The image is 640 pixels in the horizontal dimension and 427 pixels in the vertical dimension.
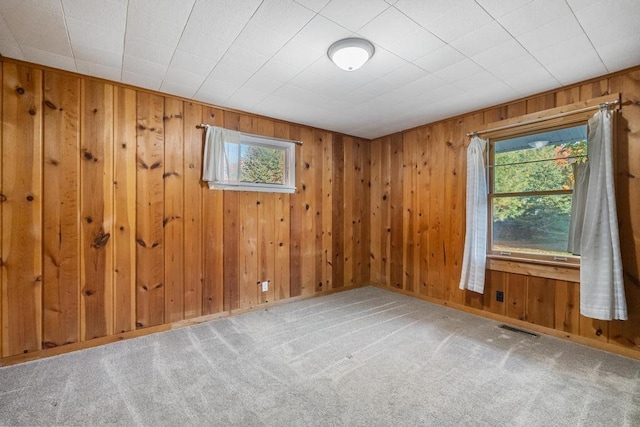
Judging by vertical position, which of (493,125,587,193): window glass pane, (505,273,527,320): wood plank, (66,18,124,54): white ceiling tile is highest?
(66,18,124,54): white ceiling tile

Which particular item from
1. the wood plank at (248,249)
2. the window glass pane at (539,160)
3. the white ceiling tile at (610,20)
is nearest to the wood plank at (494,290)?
the window glass pane at (539,160)

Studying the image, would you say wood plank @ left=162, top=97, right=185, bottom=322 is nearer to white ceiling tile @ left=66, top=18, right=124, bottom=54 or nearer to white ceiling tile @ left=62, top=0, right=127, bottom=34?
white ceiling tile @ left=66, top=18, right=124, bottom=54

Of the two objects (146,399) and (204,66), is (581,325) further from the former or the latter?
(204,66)

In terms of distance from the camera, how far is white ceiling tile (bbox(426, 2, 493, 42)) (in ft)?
5.30

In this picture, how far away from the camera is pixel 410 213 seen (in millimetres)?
3965

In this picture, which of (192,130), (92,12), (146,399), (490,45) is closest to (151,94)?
(192,130)

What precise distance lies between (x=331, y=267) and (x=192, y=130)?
2554 millimetres

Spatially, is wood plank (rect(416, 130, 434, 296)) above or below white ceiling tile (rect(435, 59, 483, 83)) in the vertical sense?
below

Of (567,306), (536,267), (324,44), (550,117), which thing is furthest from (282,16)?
(567,306)

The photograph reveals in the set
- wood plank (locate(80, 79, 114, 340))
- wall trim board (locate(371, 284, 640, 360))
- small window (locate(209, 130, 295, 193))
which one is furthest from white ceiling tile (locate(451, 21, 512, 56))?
wood plank (locate(80, 79, 114, 340))

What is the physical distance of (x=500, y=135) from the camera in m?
3.06

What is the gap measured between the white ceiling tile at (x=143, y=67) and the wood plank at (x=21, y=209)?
2.39ft

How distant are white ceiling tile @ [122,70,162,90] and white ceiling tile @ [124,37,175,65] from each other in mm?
355

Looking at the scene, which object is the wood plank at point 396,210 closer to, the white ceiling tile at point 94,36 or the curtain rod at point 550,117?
the curtain rod at point 550,117
